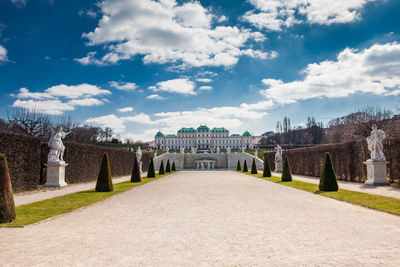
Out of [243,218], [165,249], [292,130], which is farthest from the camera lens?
[292,130]

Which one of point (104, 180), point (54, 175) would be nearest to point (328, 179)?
point (104, 180)

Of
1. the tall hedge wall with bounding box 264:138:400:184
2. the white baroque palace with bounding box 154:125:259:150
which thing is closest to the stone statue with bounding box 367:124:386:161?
the tall hedge wall with bounding box 264:138:400:184

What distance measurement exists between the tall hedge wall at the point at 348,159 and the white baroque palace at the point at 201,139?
82.2 m

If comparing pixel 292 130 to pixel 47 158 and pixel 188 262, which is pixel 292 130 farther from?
pixel 188 262

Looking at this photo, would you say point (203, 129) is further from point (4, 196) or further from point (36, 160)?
point (4, 196)

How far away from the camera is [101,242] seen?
430cm

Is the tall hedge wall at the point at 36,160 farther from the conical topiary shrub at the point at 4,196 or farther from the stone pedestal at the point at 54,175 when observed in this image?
the conical topiary shrub at the point at 4,196

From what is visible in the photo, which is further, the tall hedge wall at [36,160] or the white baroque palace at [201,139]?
the white baroque palace at [201,139]

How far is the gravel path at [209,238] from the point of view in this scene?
3516mm

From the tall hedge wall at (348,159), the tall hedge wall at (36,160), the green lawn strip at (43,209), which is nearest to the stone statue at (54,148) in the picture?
the tall hedge wall at (36,160)

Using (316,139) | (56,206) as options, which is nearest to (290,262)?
(56,206)

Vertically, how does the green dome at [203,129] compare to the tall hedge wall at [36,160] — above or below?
above

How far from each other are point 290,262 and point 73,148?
14998 mm

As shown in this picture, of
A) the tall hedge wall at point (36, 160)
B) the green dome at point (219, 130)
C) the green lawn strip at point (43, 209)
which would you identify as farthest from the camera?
the green dome at point (219, 130)
